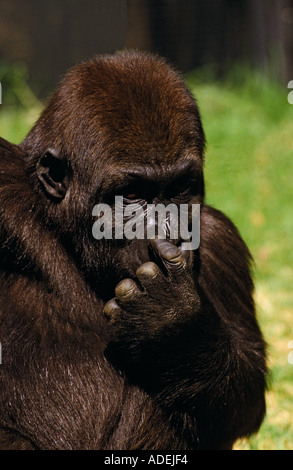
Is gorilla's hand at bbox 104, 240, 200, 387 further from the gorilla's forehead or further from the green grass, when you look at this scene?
the green grass

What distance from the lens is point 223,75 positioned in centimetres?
1175

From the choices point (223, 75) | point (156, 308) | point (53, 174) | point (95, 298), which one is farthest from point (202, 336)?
point (223, 75)

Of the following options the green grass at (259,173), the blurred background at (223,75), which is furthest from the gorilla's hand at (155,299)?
the blurred background at (223,75)

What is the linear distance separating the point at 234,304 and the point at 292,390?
155 cm

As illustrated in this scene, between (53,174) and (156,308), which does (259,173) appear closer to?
(53,174)

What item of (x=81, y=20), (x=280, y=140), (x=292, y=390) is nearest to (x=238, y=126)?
(x=280, y=140)

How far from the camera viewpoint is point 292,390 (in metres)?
5.70

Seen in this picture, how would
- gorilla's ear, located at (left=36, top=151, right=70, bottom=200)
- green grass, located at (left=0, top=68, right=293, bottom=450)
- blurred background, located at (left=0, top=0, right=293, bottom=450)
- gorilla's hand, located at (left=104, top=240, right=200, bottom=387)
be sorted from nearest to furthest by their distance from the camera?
gorilla's hand, located at (left=104, top=240, right=200, bottom=387)
gorilla's ear, located at (left=36, top=151, right=70, bottom=200)
green grass, located at (left=0, top=68, right=293, bottom=450)
blurred background, located at (left=0, top=0, right=293, bottom=450)

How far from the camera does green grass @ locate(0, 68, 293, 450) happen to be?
711cm

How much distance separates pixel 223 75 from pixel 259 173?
7.98ft

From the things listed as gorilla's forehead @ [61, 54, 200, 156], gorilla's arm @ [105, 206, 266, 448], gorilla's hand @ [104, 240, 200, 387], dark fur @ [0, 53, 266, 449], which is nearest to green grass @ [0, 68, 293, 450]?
gorilla's arm @ [105, 206, 266, 448]

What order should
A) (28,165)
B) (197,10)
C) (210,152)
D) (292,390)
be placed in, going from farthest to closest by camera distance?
(197,10) < (210,152) < (292,390) < (28,165)

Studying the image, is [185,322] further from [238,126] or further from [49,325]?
[238,126]

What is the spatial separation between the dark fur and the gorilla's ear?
2 cm
